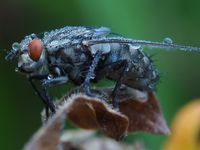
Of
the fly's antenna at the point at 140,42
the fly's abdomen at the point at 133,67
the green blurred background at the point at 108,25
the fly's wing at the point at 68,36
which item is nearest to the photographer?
the fly's antenna at the point at 140,42

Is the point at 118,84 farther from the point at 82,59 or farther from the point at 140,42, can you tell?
the point at 140,42

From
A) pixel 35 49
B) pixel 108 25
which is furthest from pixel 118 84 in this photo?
pixel 108 25

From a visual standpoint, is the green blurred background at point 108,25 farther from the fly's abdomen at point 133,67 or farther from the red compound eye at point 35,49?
the red compound eye at point 35,49

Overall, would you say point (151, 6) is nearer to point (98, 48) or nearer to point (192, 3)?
point (192, 3)

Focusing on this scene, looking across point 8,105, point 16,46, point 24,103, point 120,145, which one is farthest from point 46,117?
point 24,103

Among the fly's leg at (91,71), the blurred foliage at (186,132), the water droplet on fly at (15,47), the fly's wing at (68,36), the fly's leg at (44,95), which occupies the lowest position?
the blurred foliage at (186,132)


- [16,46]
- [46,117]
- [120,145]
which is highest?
[16,46]

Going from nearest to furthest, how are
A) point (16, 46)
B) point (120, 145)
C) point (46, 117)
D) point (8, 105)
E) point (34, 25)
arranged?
1. point (46, 117)
2. point (16, 46)
3. point (120, 145)
4. point (8, 105)
5. point (34, 25)

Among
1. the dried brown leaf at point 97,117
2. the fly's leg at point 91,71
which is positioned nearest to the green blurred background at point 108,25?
the fly's leg at point 91,71
